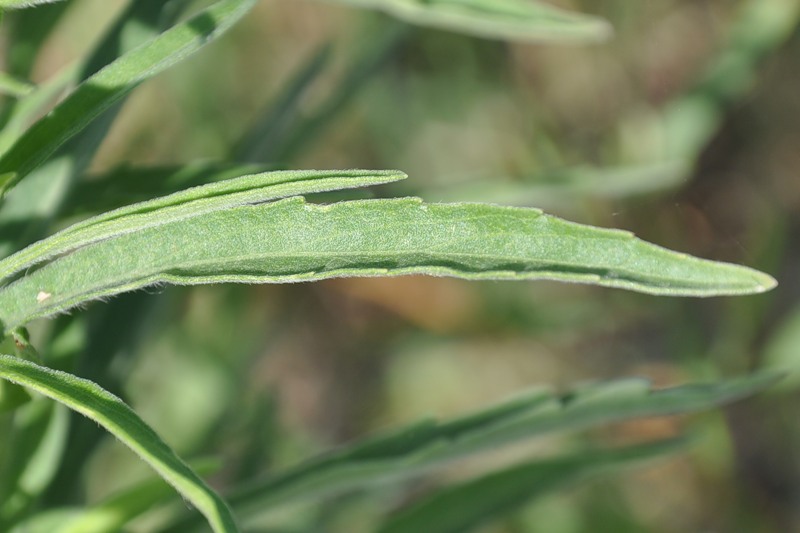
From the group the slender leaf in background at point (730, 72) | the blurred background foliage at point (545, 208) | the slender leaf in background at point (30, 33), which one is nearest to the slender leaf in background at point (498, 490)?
the slender leaf in background at point (30, 33)

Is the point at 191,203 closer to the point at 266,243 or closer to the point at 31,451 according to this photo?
the point at 266,243

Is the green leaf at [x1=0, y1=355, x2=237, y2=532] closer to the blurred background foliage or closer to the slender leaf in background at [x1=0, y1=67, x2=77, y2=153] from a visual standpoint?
the slender leaf in background at [x1=0, y1=67, x2=77, y2=153]

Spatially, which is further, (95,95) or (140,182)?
(140,182)

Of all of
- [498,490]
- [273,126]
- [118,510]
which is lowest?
[498,490]

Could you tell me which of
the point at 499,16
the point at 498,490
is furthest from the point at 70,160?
the point at 498,490

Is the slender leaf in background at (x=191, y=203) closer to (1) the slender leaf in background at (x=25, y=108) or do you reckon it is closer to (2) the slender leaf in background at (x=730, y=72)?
(1) the slender leaf in background at (x=25, y=108)

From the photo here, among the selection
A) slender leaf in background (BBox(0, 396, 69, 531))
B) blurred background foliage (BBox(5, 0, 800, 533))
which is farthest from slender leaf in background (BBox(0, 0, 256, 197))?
blurred background foliage (BBox(5, 0, 800, 533))

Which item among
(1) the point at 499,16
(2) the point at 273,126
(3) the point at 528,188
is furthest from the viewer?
(3) the point at 528,188

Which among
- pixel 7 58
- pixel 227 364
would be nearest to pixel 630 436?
pixel 227 364
